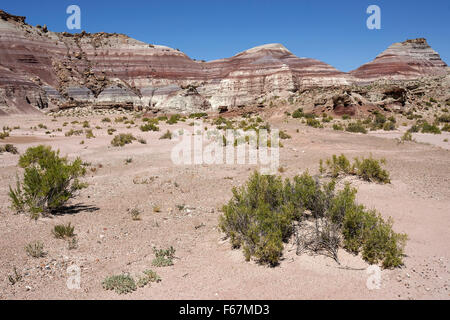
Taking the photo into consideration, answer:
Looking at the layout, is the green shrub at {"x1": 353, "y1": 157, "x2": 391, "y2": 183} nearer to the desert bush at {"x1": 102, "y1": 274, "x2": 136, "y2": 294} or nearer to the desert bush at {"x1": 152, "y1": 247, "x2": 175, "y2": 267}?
the desert bush at {"x1": 152, "y1": 247, "x2": 175, "y2": 267}

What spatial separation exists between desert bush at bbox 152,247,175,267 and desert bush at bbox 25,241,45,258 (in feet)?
5.31

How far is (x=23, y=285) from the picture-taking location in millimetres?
3787

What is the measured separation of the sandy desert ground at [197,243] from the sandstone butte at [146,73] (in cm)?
3363

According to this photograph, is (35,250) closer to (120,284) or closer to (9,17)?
(120,284)

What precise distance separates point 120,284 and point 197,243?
5.35 feet

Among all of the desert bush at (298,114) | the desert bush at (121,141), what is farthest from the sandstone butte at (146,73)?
the desert bush at (121,141)

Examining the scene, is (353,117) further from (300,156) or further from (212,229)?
(212,229)

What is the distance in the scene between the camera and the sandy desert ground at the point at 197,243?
363 cm

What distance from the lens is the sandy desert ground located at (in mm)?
3635

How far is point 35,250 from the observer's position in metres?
4.49

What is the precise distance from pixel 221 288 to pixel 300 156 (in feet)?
29.3

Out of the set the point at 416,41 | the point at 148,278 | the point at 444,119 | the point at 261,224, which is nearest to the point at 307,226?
the point at 261,224

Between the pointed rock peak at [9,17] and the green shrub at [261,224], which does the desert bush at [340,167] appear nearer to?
the green shrub at [261,224]
